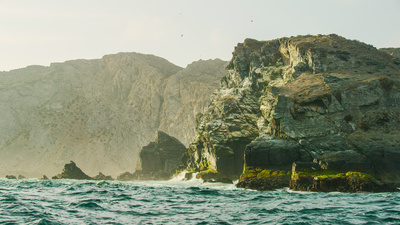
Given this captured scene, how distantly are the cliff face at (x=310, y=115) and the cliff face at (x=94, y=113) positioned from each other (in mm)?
77490

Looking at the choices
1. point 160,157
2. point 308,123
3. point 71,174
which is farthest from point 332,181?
point 160,157

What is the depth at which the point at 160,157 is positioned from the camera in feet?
351

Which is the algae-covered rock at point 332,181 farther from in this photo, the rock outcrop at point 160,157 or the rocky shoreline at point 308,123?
the rock outcrop at point 160,157

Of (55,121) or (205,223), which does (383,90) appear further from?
(55,121)

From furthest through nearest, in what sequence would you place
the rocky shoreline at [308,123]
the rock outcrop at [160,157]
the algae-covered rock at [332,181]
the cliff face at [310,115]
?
1. the rock outcrop at [160,157]
2. the cliff face at [310,115]
3. the rocky shoreline at [308,123]
4. the algae-covered rock at [332,181]

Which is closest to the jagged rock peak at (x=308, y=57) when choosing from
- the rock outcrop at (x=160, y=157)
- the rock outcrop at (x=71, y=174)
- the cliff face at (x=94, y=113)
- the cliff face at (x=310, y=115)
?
the cliff face at (x=310, y=115)

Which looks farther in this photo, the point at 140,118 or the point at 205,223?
the point at 140,118

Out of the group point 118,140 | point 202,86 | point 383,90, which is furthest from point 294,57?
point 118,140

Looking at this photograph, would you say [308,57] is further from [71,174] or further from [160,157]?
[71,174]

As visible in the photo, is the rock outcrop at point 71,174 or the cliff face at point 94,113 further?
the cliff face at point 94,113

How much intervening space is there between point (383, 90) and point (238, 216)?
1812 inches

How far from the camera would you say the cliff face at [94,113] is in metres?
157

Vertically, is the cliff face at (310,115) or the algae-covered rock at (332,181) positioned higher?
the cliff face at (310,115)

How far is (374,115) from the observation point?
53562 mm
